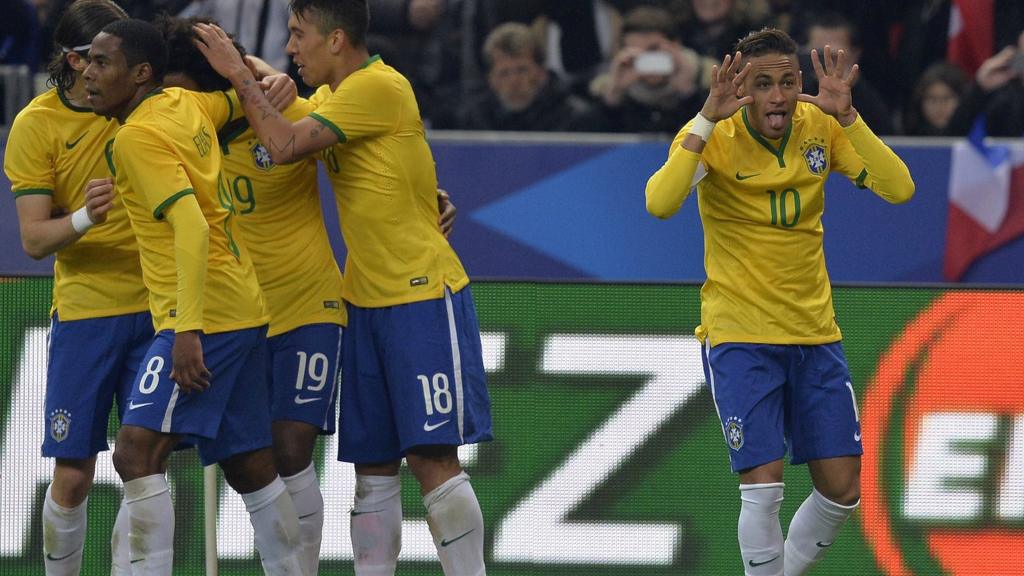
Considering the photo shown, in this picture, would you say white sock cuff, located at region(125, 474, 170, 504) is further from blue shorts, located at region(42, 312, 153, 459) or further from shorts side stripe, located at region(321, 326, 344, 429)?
shorts side stripe, located at region(321, 326, 344, 429)

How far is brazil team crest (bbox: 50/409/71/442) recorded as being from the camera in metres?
6.12

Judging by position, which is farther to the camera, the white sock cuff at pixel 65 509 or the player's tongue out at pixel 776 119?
the white sock cuff at pixel 65 509

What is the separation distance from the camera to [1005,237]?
9156 millimetres

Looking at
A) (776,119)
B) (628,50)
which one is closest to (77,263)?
(776,119)

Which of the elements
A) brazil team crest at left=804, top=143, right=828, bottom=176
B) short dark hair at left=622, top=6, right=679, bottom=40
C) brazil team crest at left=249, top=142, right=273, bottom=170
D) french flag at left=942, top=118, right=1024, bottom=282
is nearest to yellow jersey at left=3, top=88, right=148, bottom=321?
brazil team crest at left=249, top=142, right=273, bottom=170

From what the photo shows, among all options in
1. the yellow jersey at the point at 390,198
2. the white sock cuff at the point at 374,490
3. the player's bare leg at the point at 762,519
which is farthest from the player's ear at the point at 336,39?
the player's bare leg at the point at 762,519

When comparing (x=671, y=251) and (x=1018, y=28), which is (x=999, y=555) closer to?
(x=671, y=251)

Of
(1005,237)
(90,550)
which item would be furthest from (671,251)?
(90,550)

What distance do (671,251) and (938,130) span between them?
1897 millimetres

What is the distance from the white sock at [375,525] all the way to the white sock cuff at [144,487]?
774 millimetres

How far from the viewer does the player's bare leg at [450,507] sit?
594cm

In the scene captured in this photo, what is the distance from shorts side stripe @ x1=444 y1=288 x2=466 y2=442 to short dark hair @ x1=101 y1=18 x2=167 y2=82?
1226 mm

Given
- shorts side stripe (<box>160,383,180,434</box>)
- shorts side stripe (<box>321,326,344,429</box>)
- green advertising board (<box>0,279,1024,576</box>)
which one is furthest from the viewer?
green advertising board (<box>0,279,1024,576</box>)

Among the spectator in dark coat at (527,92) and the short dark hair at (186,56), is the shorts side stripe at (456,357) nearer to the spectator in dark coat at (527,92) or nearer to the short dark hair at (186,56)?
the short dark hair at (186,56)
